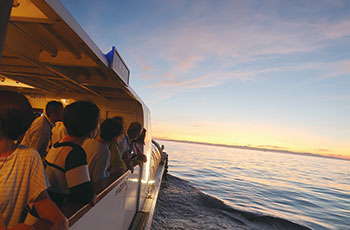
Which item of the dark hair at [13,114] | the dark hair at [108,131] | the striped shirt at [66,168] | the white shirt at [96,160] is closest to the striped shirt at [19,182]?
the dark hair at [13,114]

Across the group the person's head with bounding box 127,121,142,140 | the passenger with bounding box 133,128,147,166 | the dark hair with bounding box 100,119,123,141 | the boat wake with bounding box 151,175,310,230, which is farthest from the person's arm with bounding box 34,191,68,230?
the boat wake with bounding box 151,175,310,230

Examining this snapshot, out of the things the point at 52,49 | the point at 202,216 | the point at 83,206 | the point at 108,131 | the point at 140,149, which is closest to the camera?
the point at 83,206

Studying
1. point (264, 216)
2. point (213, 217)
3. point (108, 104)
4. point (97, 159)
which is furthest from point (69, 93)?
point (264, 216)

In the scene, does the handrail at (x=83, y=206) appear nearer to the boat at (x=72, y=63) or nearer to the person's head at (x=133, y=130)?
the boat at (x=72, y=63)

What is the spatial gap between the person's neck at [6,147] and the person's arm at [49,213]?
0.27 metres

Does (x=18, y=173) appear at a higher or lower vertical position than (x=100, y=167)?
higher

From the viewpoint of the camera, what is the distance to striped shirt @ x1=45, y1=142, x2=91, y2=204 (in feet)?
4.84

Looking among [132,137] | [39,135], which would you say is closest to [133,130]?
[132,137]

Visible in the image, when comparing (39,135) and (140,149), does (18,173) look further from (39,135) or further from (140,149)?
A: (140,149)

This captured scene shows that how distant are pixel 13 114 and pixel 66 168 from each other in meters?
0.60

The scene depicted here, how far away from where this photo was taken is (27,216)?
3.67 ft

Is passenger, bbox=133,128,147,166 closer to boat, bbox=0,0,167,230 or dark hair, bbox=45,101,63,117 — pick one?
boat, bbox=0,0,167,230

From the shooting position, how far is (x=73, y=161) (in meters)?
1.49

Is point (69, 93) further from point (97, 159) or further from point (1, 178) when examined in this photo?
point (1, 178)
